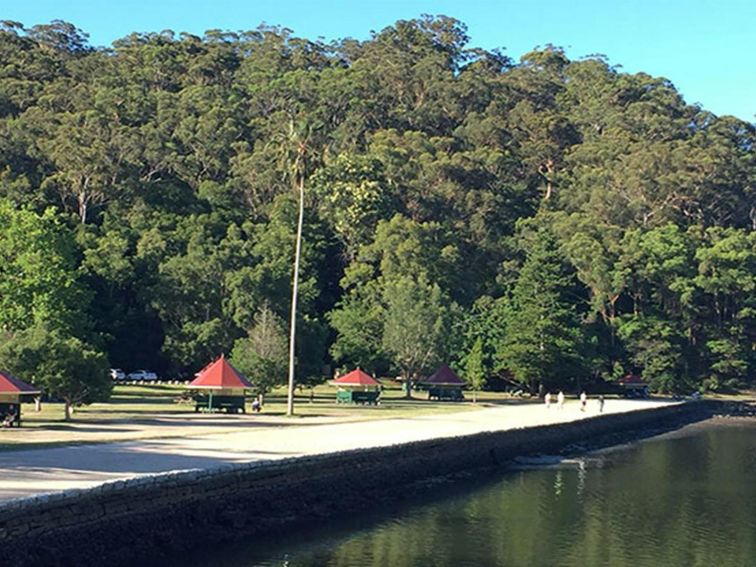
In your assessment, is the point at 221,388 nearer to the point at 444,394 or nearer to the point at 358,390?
the point at 358,390

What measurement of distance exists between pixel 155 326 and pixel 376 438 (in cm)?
4980

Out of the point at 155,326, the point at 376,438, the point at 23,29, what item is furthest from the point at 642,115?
the point at 376,438

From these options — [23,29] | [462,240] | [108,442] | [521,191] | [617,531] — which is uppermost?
[23,29]

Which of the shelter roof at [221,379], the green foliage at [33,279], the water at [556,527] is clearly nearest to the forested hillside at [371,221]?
the green foliage at [33,279]

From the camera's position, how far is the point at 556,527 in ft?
86.9

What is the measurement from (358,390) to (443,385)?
10.9 meters

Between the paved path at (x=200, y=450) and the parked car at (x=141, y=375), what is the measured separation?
37798 millimetres

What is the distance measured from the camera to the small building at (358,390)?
187ft

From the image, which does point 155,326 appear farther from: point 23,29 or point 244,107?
point 23,29

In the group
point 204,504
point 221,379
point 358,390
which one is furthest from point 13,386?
point 358,390

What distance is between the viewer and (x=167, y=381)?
257ft

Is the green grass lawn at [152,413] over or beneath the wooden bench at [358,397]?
beneath

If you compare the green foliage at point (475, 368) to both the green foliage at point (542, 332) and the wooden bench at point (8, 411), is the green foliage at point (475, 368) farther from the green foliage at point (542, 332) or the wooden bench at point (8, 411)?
the wooden bench at point (8, 411)

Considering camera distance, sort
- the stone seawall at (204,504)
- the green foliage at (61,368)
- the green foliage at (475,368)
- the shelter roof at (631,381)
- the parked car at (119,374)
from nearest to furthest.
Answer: the stone seawall at (204,504) → the green foliage at (61,368) → the green foliage at (475,368) → the parked car at (119,374) → the shelter roof at (631,381)
